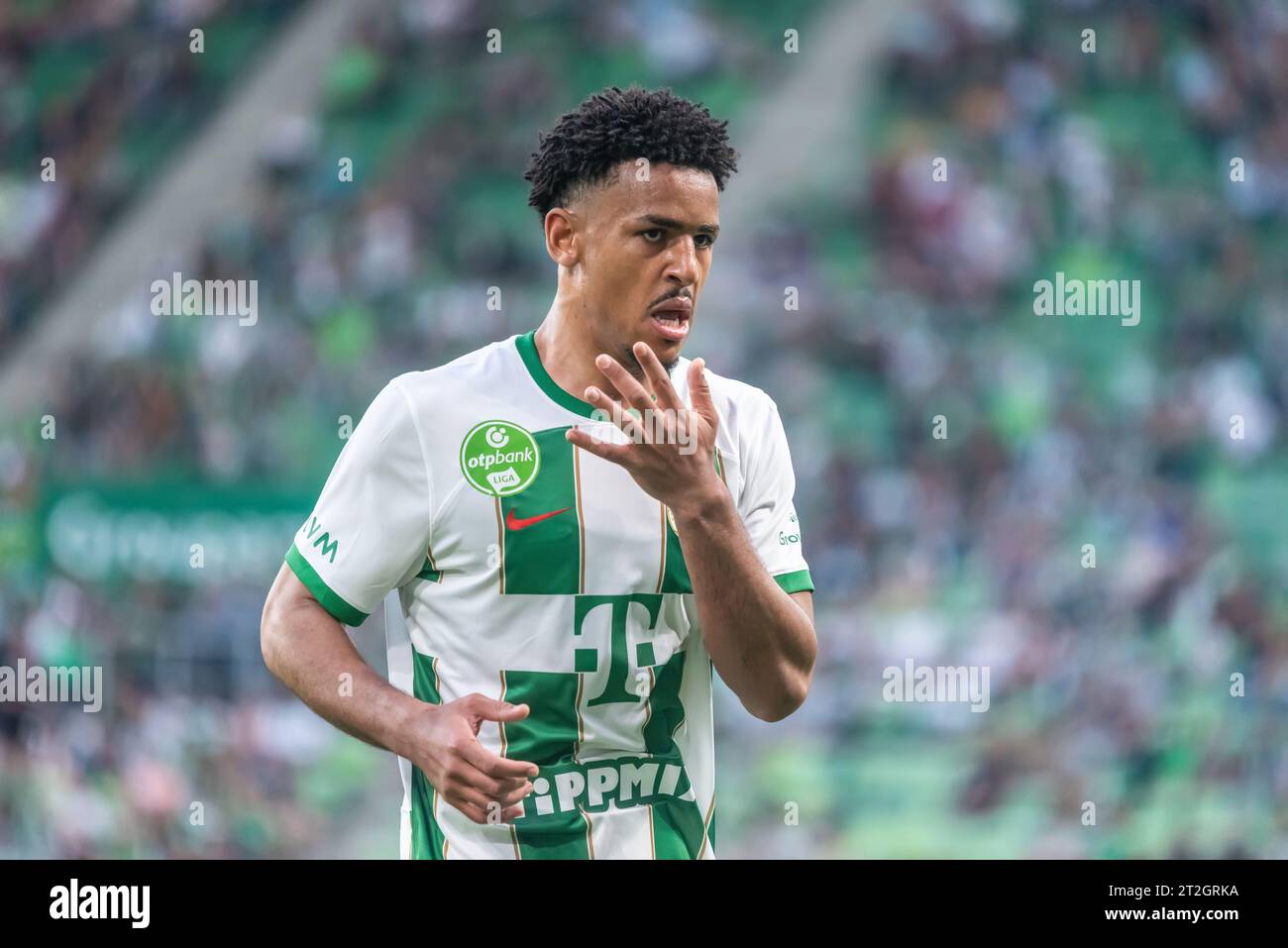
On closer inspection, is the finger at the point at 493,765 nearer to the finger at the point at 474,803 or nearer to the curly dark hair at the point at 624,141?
the finger at the point at 474,803

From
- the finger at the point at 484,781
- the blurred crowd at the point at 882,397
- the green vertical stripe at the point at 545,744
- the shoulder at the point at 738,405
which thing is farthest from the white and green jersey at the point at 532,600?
the blurred crowd at the point at 882,397

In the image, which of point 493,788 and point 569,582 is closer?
point 493,788

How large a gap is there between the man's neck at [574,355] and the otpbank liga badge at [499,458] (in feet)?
0.46

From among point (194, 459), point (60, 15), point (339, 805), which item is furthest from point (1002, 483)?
point (60, 15)

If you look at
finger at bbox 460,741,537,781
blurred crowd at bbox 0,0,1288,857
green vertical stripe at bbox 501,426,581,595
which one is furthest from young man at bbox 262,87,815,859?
blurred crowd at bbox 0,0,1288,857

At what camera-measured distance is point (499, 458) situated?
246 cm

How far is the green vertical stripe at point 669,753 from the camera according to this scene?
2447 millimetres

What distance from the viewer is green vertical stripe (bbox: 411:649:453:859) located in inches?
96.9

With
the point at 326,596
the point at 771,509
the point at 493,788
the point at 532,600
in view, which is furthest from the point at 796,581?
the point at 326,596

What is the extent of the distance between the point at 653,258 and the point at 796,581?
25.7 inches

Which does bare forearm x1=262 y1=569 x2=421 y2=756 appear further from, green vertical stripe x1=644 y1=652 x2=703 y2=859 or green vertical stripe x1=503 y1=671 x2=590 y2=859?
green vertical stripe x1=644 y1=652 x2=703 y2=859

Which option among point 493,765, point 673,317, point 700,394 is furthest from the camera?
point 673,317

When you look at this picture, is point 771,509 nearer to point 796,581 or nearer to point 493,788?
point 796,581

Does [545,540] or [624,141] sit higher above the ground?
[624,141]
